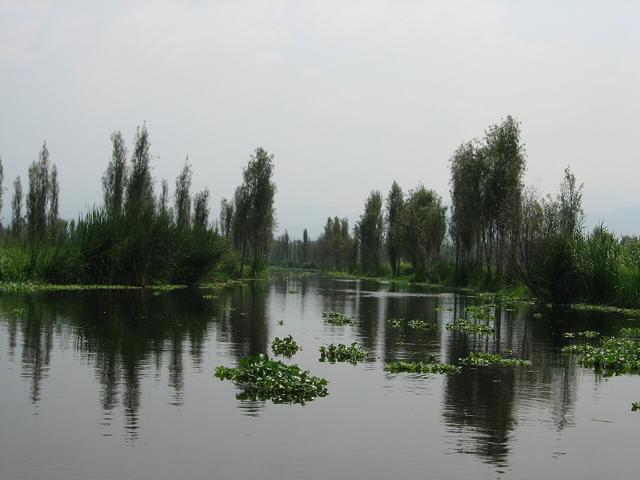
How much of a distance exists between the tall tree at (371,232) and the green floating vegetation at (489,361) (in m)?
97.2

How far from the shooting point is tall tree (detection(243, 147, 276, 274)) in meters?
88.1

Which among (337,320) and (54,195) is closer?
(337,320)

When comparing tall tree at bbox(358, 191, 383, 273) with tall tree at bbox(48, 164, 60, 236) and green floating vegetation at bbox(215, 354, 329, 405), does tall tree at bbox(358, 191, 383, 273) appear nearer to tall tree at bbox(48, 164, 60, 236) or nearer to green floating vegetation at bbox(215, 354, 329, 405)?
tall tree at bbox(48, 164, 60, 236)

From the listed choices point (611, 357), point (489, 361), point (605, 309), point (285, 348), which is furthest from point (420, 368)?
point (605, 309)

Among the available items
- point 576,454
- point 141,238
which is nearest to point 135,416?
point 576,454

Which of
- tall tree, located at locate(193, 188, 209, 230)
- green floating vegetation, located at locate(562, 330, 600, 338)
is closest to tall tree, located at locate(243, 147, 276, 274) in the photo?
tall tree, located at locate(193, 188, 209, 230)

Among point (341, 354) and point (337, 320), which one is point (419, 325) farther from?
point (341, 354)

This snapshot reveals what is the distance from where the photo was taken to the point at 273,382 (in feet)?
44.6

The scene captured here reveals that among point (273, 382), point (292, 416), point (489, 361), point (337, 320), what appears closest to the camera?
point (292, 416)

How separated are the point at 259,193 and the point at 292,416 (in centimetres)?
7721

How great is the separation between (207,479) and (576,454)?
15.5 feet

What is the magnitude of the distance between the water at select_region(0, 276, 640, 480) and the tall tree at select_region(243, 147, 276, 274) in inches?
2608

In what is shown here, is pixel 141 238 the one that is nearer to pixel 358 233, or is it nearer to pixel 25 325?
pixel 25 325

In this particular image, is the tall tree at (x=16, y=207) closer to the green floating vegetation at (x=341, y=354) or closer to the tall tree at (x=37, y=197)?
the tall tree at (x=37, y=197)
